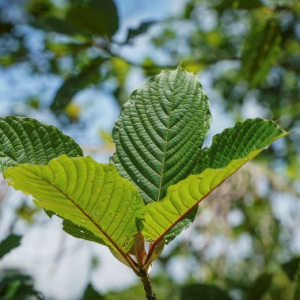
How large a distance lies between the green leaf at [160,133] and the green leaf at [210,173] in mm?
36

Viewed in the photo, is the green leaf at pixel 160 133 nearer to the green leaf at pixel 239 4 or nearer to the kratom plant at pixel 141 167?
the kratom plant at pixel 141 167

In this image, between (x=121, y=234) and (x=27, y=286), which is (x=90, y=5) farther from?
(x=121, y=234)

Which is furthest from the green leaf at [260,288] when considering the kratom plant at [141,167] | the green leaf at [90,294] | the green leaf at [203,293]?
the kratom plant at [141,167]

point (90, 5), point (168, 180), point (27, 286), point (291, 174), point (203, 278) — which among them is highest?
point (291, 174)

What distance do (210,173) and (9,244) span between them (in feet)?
1.89

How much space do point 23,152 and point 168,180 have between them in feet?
0.69

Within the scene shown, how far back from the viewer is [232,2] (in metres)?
1.51

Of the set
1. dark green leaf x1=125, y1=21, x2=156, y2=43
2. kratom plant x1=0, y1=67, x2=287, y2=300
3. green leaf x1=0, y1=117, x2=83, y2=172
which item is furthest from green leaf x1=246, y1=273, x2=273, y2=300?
dark green leaf x1=125, y1=21, x2=156, y2=43

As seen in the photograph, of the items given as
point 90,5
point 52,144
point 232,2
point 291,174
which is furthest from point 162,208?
point 291,174

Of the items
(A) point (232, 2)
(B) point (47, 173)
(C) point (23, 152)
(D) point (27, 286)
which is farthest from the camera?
(A) point (232, 2)

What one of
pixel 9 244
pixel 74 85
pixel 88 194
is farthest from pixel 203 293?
pixel 74 85

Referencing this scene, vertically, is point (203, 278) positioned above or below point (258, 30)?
below

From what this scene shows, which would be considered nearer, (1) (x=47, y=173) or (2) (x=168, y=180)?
(1) (x=47, y=173)

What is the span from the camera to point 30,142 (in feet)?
2.10
